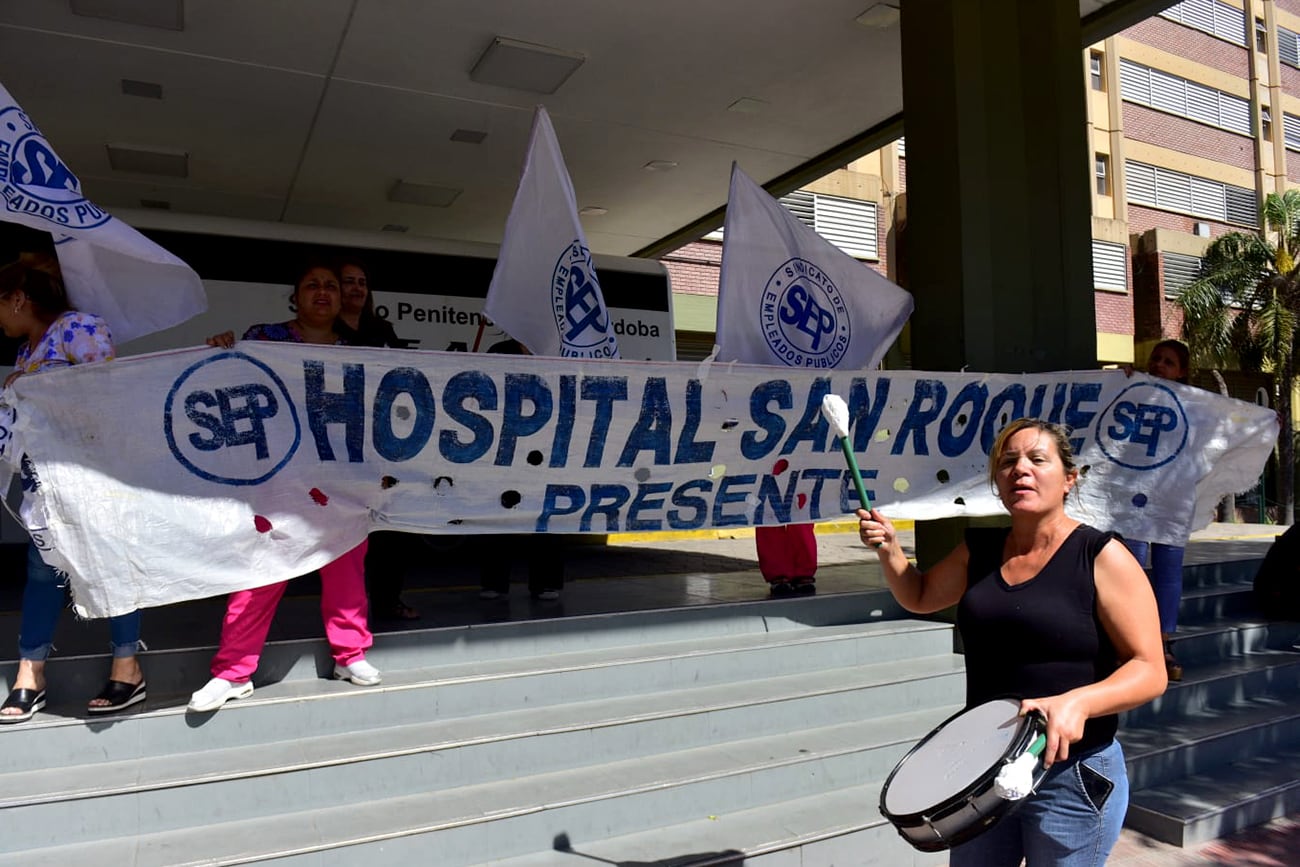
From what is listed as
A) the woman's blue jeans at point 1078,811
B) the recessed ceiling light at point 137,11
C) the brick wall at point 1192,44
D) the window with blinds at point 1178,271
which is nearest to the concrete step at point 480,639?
the woman's blue jeans at point 1078,811

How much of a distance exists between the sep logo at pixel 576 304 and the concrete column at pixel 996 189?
2509 mm

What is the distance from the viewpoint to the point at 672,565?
7.89 m

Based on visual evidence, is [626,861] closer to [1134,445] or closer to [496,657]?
[496,657]

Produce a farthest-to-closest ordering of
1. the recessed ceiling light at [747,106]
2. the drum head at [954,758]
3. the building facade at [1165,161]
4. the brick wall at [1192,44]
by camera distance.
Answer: the brick wall at [1192,44]
the building facade at [1165,161]
the recessed ceiling light at [747,106]
the drum head at [954,758]

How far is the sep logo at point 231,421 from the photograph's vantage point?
12.5 feet

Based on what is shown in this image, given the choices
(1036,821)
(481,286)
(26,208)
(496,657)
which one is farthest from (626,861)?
(481,286)

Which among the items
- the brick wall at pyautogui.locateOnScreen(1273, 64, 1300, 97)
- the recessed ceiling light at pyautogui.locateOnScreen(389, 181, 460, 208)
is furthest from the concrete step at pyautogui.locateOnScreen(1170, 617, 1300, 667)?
the brick wall at pyautogui.locateOnScreen(1273, 64, 1300, 97)

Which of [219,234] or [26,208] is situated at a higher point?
[219,234]

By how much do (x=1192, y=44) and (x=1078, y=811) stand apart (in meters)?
32.8

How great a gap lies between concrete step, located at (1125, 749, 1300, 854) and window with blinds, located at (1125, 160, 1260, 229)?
2513 centimetres

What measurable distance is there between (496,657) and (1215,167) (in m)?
31.6

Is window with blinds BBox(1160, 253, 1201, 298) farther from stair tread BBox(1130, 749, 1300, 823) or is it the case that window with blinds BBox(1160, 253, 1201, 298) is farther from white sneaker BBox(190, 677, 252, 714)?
white sneaker BBox(190, 677, 252, 714)

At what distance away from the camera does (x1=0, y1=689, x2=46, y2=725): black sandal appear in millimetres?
3492

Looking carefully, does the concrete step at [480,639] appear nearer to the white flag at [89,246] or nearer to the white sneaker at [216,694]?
the white sneaker at [216,694]
